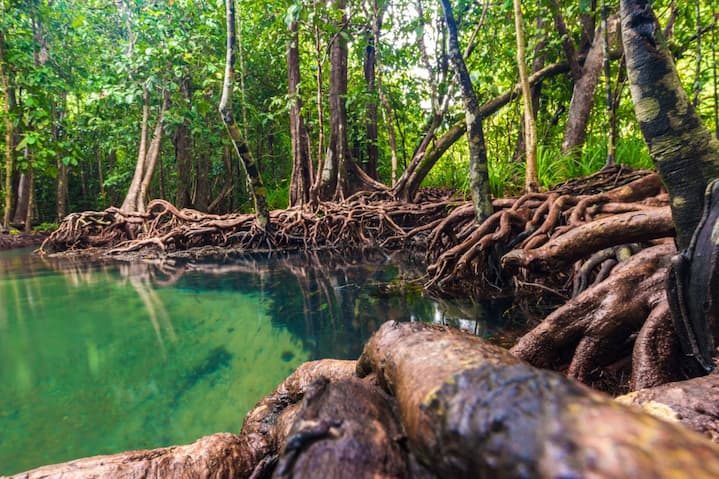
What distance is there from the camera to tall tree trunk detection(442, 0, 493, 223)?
3.98 metres

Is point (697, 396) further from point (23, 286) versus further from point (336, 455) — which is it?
point (23, 286)

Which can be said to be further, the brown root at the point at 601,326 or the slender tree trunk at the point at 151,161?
the slender tree trunk at the point at 151,161

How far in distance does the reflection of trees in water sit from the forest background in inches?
105

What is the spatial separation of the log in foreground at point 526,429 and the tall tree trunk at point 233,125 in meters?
6.98

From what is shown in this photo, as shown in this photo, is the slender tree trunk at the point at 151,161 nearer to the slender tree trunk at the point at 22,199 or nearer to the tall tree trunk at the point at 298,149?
the tall tree trunk at the point at 298,149

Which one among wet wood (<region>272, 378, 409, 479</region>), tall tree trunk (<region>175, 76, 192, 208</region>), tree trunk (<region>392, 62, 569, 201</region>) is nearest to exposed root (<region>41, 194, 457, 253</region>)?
tree trunk (<region>392, 62, 569, 201</region>)

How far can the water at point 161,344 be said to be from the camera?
1932mm

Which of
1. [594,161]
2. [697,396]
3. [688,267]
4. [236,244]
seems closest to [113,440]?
[697,396]

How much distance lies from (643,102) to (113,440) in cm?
300

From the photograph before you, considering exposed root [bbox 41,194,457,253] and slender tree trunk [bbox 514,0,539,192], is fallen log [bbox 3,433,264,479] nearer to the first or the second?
slender tree trunk [bbox 514,0,539,192]

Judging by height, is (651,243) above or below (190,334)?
above

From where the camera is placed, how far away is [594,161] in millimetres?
5586

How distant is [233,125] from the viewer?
697 cm

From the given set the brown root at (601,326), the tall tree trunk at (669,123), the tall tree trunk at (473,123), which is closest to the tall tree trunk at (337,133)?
the tall tree trunk at (473,123)
